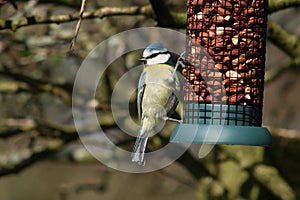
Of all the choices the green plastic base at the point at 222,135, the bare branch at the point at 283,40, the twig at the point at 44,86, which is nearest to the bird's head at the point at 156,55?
the green plastic base at the point at 222,135

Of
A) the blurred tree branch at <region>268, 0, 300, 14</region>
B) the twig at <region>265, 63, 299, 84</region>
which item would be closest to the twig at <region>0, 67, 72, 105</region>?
the twig at <region>265, 63, 299, 84</region>

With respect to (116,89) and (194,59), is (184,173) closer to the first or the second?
(116,89)

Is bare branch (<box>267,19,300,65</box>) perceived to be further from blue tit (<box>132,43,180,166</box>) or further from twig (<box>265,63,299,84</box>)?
blue tit (<box>132,43,180,166</box>)

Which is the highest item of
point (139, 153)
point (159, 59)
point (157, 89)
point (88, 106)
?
point (159, 59)

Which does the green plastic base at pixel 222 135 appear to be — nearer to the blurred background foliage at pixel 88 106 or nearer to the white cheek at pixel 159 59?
the white cheek at pixel 159 59

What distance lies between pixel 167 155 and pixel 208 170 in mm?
564

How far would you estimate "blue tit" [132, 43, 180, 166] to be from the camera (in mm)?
3463

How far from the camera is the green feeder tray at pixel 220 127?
129 inches

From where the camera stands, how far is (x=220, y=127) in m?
3.33

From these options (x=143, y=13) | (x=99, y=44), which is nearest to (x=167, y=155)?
(x=99, y=44)

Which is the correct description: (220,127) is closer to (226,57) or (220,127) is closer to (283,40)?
(226,57)

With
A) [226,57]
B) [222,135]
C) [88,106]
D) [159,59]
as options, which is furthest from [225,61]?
[88,106]

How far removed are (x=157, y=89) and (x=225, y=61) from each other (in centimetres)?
38

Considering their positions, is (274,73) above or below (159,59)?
below
